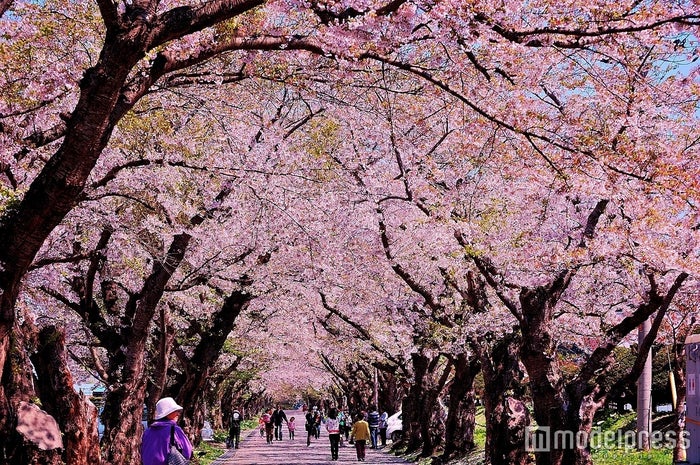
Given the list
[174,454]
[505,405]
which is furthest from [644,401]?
[174,454]

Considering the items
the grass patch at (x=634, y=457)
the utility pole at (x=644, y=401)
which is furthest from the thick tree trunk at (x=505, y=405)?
the utility pole at (x=644, y=401)

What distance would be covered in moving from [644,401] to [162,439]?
14928mm

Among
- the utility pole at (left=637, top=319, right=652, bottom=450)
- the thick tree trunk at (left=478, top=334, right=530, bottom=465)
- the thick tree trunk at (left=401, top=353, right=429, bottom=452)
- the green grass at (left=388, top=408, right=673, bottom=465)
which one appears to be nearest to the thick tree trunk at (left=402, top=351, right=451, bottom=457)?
the thick tree trunk at (left=401, top=353, right=429, bottom=452)

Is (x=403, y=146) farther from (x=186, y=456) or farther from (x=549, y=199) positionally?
(x=186, y=456)

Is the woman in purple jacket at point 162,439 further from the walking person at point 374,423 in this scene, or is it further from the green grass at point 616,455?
the walking person at point 374,423

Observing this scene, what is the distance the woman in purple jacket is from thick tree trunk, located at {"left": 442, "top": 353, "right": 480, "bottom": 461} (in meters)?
15.4

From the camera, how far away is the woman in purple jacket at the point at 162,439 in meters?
7.64

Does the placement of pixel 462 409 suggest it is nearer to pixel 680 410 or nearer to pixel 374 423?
pixel 680 410

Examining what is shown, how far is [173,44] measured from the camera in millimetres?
7773

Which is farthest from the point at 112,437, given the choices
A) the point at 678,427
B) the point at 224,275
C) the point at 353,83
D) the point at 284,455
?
the point at 284,455

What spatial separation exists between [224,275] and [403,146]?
599 cm

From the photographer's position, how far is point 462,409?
23.0 m

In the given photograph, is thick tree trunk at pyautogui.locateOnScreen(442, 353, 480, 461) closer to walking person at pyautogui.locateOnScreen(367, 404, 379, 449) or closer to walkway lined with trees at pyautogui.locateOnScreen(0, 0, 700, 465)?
walkway lined with trees at pyautogui.locateOnScreen(0, 0, 700, 465)

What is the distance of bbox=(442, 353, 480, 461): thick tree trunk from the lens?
2262 centimetres
